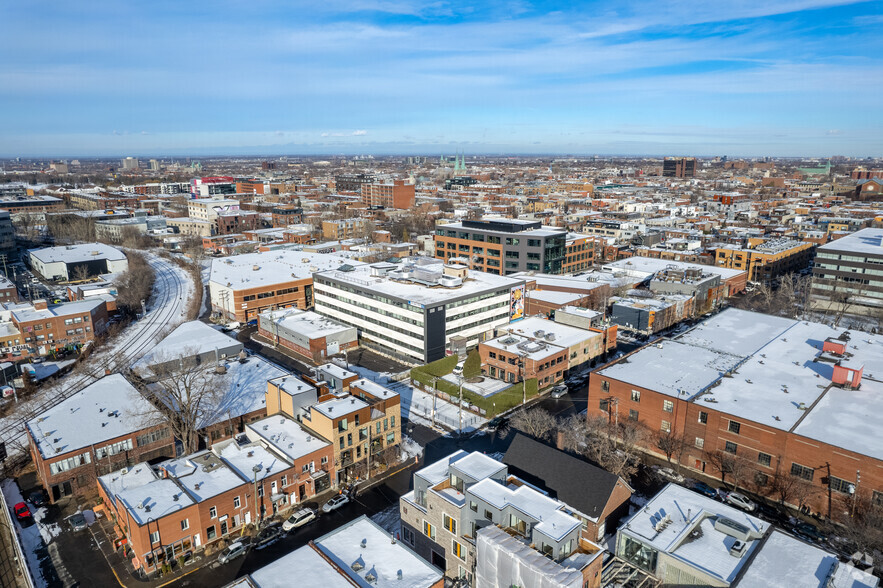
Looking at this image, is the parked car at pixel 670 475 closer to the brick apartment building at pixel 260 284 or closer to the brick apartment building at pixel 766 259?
the brick apartment building at pixel 260 284

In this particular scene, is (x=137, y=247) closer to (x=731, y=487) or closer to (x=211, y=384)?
(x=211, y=384)

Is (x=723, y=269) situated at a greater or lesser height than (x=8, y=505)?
greater

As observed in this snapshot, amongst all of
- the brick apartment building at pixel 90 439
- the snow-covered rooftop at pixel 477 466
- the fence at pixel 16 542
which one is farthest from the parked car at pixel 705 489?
the fence at pixel 16 542

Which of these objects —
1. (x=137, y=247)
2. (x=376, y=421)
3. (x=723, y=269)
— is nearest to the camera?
(x=376, y=421)

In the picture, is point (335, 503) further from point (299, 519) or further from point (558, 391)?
point (558, 391)

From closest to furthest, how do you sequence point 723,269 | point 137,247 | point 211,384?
1. point 211,384
2. point 723,269
3. point 137,247

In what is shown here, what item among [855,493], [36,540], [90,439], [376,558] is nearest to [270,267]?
[90,439]

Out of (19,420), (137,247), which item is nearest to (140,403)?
(19,420)
